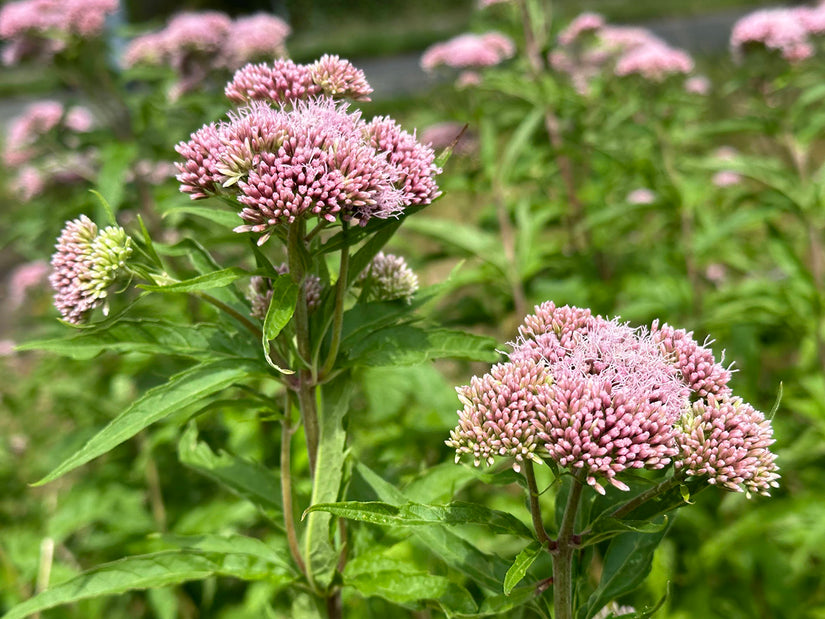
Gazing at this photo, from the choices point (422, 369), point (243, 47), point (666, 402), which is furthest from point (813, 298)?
point (243, 47)

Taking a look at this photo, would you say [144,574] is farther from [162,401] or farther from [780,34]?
[780,34]

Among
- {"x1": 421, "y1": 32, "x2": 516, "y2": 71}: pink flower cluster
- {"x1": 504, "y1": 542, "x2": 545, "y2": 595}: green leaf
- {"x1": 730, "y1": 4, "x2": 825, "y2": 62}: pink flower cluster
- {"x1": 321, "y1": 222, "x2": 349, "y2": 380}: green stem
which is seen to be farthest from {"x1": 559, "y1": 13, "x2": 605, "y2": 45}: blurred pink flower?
{"x1": 504, "y1": 542, "x2": 545, "y2": 595}: green leaf

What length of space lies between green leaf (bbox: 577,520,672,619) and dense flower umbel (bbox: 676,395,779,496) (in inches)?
8.7

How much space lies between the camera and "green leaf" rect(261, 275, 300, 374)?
51.9 inches

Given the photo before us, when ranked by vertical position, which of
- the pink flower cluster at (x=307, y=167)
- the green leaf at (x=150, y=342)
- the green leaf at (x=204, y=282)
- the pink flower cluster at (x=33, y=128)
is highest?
the pink flower cluster at (x=307, y=167)

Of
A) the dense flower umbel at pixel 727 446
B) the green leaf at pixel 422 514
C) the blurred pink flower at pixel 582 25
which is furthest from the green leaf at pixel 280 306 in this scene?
the blurred pink flower at pixel 582 25

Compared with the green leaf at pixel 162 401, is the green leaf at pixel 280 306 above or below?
above

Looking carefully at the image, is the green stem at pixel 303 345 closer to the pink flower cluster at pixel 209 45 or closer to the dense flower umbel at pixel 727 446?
the dense flower umbel at pixel 727 446

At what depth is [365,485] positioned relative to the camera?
5.29ft

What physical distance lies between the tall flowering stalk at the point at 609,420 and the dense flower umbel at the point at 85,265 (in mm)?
742

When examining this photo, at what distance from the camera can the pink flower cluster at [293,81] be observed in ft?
5.21

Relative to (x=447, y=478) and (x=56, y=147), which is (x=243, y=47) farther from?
(x=447, y=478)

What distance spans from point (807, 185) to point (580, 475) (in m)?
2.60

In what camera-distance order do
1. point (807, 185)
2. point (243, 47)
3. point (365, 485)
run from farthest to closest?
point (243, 47)
point (807, 185)
point (365, 485)
